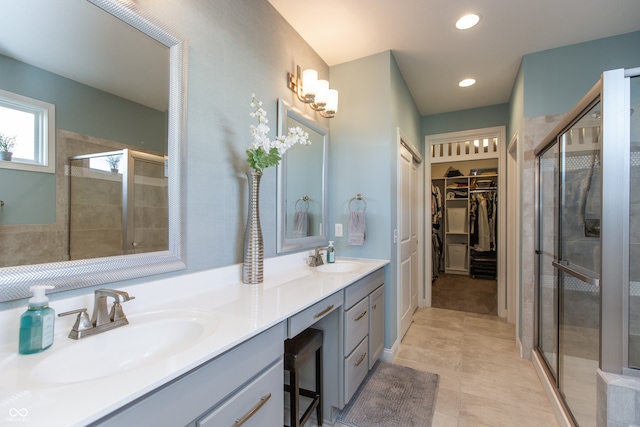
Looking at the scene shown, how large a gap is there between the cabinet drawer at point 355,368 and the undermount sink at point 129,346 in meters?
1.02

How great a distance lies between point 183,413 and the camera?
0.73 m

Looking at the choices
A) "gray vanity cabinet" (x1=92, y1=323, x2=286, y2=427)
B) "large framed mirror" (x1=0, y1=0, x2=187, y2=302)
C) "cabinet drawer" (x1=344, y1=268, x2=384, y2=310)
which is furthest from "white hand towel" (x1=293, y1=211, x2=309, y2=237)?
"gray vanity cabinet" (x1=92, y1=323, x2=286, y2=427)

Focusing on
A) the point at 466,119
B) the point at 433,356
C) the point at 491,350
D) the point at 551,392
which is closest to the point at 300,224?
the point at 433,356

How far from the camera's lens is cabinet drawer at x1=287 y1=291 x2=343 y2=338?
119 cm

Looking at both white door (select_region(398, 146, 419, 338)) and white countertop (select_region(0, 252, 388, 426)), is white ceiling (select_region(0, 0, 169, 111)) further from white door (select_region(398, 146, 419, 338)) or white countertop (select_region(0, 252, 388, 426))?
white door (select_region(398, 146, 419, 338))

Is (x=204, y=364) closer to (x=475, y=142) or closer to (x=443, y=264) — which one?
(x=475, y=142)

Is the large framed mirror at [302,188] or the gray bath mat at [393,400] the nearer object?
the gray bath mat at [393,400]

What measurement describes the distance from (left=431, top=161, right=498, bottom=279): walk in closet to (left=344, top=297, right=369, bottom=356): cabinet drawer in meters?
3.73

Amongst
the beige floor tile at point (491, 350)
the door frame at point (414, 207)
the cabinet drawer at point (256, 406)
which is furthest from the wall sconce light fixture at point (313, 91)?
the beige floor tile at point (491, 350)

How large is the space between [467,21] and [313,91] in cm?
122

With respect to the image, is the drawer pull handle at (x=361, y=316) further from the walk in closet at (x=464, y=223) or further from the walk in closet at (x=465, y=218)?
the walk in closet at (x=465, y=218)

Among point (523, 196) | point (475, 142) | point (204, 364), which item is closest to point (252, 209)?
point (204, 364)

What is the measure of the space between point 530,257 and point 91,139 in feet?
10.2

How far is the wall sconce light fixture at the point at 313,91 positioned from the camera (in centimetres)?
205
